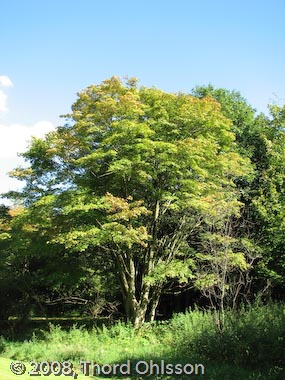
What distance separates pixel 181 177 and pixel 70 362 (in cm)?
692

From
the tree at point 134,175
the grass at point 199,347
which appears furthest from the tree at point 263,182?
the grass at point 199,347

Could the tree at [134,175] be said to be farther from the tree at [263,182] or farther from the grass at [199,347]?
the tree at [263,182]

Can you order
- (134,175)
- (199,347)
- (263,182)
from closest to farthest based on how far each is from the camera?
1. (199,347)
2. (134,175)
3. (263,182)

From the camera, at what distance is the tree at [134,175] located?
12383mm

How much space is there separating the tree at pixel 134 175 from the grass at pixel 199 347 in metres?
1.82

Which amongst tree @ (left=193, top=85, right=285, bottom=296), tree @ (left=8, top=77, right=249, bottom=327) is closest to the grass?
tree @ (left=8, top=77, right=249, bottom=327)

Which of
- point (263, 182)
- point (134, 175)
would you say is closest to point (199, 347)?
point (134, 175)

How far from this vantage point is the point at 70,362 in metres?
9.73

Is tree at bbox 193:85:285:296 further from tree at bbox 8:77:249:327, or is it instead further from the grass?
the grass

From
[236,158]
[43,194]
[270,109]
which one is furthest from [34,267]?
[270,109]

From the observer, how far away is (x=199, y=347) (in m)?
9.77

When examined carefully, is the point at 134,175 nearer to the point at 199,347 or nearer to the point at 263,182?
the point at 199,347

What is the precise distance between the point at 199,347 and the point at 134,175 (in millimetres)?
5827

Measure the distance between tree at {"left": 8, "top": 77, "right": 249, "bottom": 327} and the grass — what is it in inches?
71.7
